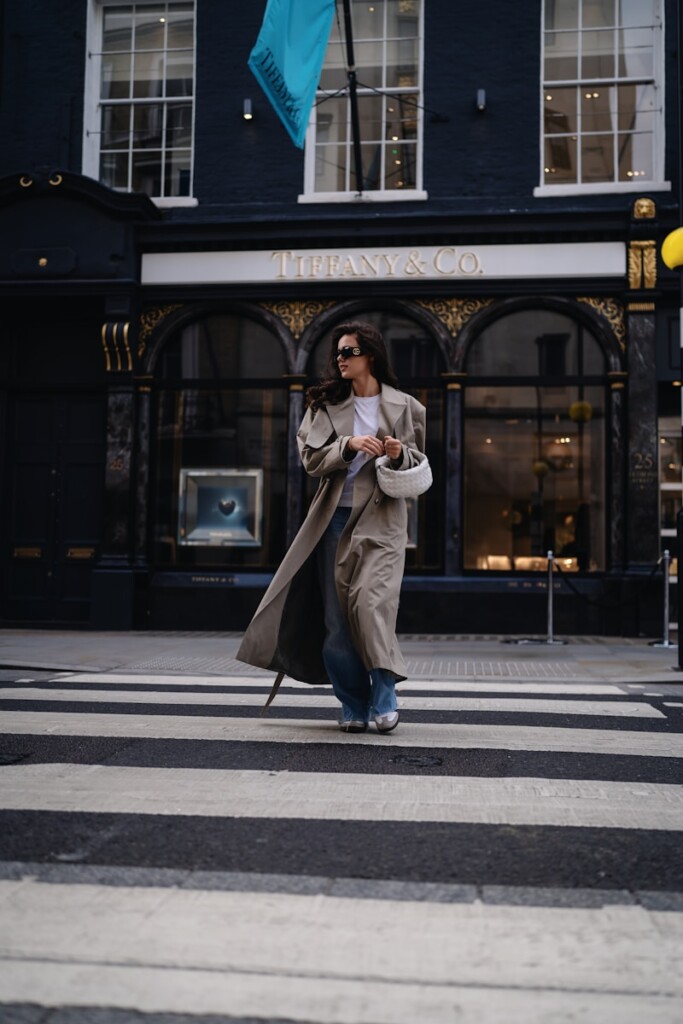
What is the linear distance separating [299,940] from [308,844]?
80cm

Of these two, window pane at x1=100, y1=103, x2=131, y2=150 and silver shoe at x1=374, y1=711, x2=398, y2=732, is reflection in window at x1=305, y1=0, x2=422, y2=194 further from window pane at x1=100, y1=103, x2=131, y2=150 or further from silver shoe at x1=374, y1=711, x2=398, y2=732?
silver shoe at x1=374, y1=711, x2=398, y2=732

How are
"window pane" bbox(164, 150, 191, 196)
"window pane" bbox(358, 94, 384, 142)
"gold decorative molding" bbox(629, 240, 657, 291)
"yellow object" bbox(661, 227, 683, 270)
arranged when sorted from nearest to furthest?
"yellow object" bbox(661, 227, 683, 270)
"gold decorative molding" bbox(629, 240, 657, 291)
"window pane" bbox(358, 94, 384, 142)
"window pane" bbox(164, 150, 191, 196)

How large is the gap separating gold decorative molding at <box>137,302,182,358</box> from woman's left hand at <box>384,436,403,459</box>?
383 inches

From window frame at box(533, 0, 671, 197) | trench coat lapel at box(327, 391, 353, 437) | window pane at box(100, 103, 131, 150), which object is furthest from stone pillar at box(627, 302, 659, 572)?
trench coat lapel at box(327, 391, 353, 437)

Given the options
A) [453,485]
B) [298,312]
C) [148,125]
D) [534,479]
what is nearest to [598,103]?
[298,312]

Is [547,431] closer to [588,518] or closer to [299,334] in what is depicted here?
[588,518]

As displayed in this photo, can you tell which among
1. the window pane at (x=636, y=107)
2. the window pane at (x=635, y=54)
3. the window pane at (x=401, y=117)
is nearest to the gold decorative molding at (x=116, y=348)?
the window pane at (x=401, y=117)

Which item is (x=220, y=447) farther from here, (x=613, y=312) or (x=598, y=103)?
(x=598, y=103)

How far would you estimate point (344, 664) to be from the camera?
5.50 m

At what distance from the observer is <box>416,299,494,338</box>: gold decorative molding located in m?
14.0

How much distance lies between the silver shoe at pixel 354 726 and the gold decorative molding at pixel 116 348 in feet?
32.0

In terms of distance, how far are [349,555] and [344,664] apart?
543mm

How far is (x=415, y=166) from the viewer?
1447 cm

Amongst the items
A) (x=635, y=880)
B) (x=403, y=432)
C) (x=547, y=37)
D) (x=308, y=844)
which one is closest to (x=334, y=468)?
(x=403, y=432)
